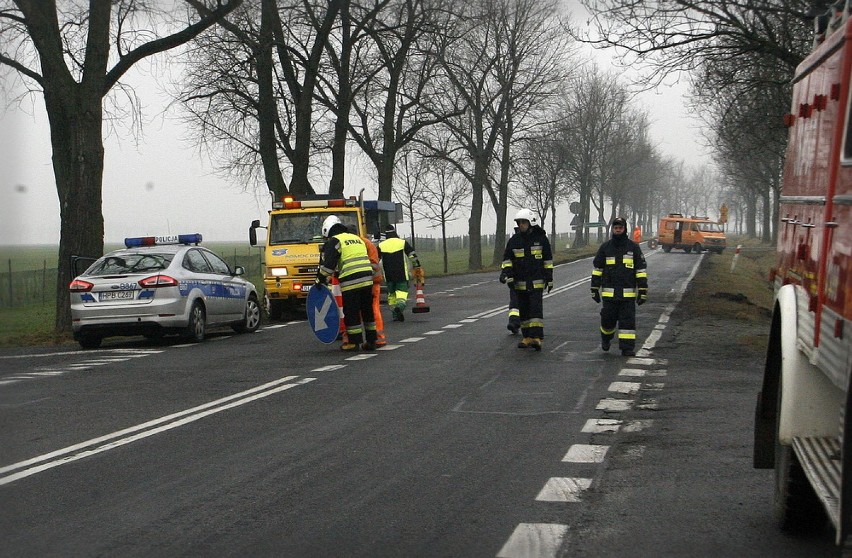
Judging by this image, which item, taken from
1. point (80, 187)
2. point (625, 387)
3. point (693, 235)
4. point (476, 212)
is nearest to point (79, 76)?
point (80, 187)

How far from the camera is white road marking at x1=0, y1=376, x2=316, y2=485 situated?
26.6 ft

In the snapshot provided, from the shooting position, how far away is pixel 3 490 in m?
7.31

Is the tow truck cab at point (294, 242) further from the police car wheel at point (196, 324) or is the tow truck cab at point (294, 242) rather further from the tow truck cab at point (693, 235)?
the tow truck cab at point (693, 235)

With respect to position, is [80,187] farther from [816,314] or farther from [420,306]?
[816,314]

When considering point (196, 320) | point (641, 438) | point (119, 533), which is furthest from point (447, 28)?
point (119, 533)

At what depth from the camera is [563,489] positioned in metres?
7.07

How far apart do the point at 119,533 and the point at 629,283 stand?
10.2 m

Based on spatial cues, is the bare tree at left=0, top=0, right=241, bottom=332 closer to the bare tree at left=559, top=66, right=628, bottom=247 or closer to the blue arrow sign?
the blue arrow sign

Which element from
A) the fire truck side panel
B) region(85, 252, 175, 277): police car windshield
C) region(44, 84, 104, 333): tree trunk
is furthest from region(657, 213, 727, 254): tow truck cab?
the fire truck side panel

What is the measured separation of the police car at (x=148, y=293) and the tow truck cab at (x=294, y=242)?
4.27 m

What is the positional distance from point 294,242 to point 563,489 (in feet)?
59.7

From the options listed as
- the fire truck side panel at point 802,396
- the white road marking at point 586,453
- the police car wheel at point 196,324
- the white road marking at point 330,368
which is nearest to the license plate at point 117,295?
the police car wheel at point 196,324

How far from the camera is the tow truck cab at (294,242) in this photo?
950 inches

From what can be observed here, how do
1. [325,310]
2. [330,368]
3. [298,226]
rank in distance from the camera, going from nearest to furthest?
1. [330,368]
2. [325,310]
3. [298,226]
